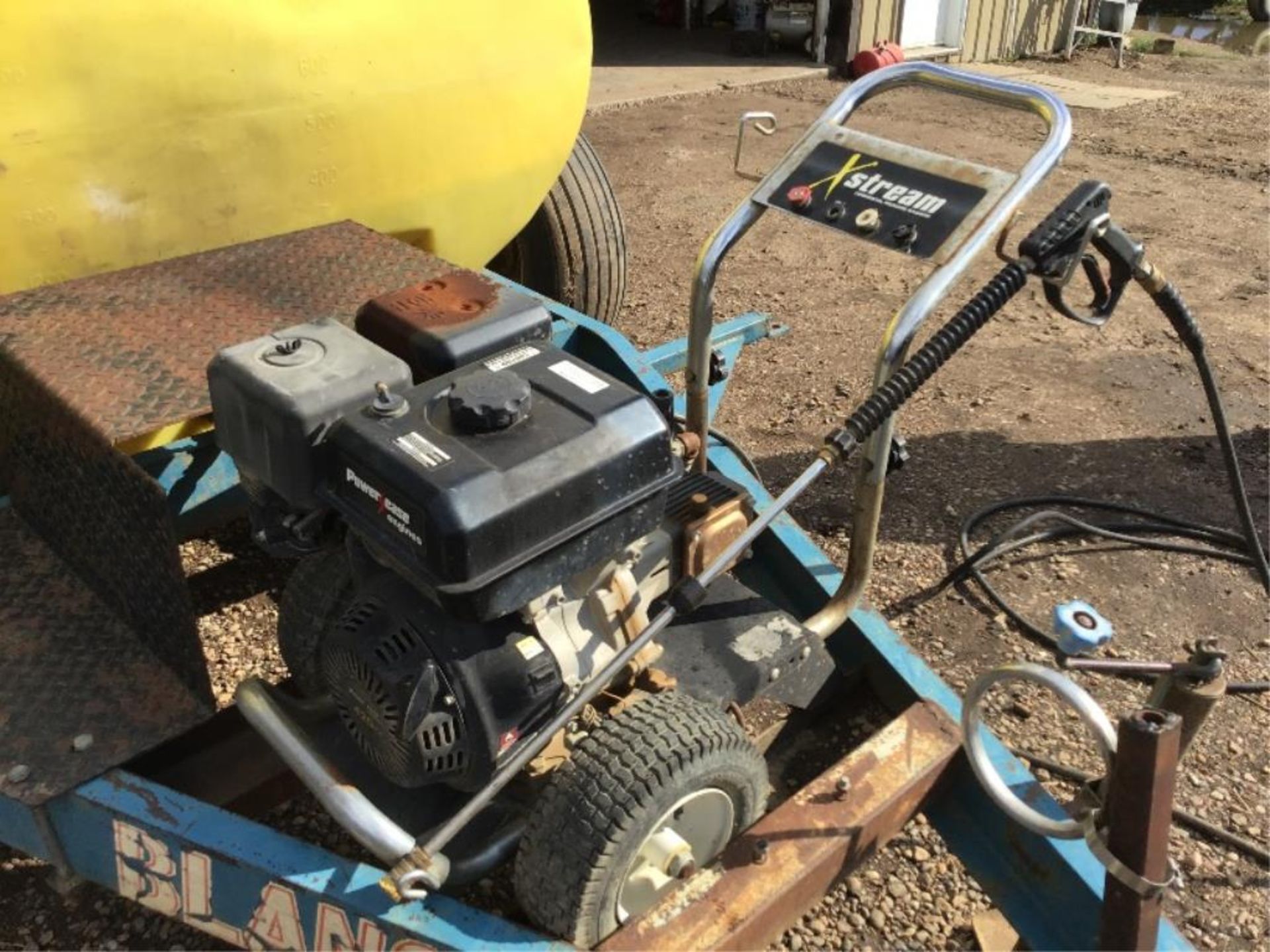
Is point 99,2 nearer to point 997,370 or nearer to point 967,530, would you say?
point 967,530

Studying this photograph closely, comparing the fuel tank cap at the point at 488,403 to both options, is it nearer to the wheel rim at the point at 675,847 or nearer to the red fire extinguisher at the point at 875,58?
the wheel rim at the point at 675,847

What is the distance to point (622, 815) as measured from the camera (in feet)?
4.50

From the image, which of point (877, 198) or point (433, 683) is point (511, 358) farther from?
point (877, 198)

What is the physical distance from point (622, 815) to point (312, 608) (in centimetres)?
58

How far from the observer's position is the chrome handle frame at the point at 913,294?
1.52 metres

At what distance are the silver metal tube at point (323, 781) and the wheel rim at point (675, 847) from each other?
11.6 inches

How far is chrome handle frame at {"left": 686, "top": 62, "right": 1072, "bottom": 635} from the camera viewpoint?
1521 mm

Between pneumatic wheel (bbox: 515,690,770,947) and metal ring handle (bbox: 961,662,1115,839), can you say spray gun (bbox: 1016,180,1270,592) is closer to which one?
metal ring handle (bbox: 961,662,1115,839)

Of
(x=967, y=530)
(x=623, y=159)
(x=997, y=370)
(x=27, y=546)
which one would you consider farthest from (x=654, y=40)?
(x=27, y=546)

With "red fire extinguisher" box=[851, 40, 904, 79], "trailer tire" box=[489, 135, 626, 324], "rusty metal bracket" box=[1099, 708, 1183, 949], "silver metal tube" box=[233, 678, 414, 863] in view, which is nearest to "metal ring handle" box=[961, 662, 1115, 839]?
"rusty metal bracket" box=[1099, 708, 1183, 949]

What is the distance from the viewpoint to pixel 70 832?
1.50m

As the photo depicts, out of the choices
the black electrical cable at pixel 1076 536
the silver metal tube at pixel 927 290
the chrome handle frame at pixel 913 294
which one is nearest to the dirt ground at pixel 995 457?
the black electrical cable at pixel 1076 536

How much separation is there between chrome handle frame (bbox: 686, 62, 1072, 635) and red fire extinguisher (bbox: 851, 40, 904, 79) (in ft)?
23.4

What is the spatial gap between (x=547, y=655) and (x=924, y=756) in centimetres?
55
